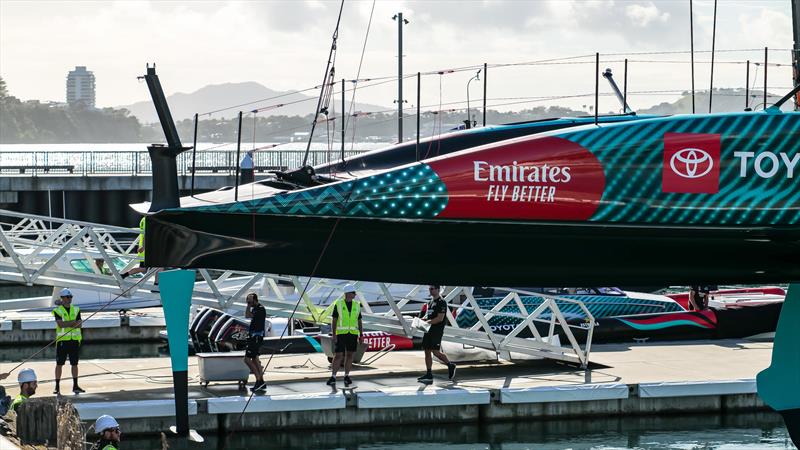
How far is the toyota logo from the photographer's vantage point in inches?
416

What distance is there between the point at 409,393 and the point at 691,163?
880 cm

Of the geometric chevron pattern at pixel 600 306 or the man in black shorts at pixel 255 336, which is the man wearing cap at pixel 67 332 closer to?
the man in black shorts at pixel 255 336

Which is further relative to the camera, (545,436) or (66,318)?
(66,318)

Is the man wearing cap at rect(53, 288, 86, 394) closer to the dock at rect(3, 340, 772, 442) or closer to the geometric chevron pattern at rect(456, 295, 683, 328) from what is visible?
the dock at rect(3, 340, 772, 442)

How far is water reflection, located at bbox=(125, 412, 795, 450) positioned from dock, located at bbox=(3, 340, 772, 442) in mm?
152

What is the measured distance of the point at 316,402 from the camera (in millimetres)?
18016

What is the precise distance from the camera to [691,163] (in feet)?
34.8

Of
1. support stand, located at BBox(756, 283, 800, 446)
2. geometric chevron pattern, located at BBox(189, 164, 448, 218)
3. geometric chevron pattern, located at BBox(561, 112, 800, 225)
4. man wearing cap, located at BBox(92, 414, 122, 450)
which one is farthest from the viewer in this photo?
support stand, located at BBox(756, 283, 800, 446)

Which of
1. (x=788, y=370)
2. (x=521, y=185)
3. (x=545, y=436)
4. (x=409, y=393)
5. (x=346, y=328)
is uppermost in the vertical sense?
(x=521, y=185)

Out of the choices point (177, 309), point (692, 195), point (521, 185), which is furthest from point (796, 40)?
point (177, 309)

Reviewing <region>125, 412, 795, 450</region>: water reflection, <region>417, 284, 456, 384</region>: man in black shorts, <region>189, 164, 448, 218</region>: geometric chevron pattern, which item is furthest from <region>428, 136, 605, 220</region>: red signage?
<region>417, 284, 456, 384</region>: man in black shorts

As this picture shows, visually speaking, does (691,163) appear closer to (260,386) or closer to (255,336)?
(255,336)

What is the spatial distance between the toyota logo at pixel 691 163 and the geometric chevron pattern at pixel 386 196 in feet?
6.81

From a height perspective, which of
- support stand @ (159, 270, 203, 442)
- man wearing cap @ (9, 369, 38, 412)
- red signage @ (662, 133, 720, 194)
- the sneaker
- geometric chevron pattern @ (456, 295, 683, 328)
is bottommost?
the sneaker
